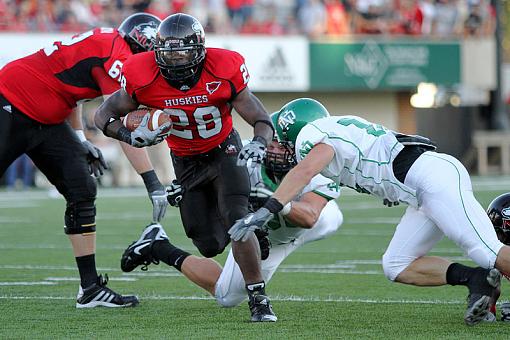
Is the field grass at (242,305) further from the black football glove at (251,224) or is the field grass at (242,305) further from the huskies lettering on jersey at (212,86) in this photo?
the huskies lettering on jersey at (212,86)

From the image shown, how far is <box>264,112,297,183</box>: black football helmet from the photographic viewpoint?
224 inches

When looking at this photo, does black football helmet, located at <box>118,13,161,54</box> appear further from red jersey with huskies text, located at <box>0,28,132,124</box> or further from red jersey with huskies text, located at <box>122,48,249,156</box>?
red jersey with huskies text, located at <box>122,48,249,156</box>

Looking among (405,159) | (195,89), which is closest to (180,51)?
(195,89)

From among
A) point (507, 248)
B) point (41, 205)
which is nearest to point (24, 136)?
point (507, 248)

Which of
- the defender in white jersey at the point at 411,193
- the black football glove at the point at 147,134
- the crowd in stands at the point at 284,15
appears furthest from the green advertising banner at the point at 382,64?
the defender in white jersey at the point at 411,193

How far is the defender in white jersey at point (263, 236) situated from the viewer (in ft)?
18.0

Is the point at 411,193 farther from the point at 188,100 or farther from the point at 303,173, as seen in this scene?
the point at 188,100

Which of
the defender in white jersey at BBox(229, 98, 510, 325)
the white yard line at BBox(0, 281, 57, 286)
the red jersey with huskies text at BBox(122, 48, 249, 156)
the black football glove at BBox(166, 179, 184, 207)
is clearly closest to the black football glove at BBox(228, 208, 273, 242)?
the defender in white jersey at BBox(229, 98, 510, 325)

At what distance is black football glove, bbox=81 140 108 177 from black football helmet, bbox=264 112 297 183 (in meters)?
0.98

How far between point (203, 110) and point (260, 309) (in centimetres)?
103

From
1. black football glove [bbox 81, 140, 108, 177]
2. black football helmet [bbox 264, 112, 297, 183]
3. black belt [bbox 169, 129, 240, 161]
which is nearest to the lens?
black belt [bbox 169, 129, 240, 161]

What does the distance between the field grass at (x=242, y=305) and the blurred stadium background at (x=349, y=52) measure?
8.26 m

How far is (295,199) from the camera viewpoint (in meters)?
5.66

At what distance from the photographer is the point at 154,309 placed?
18.4 ft
